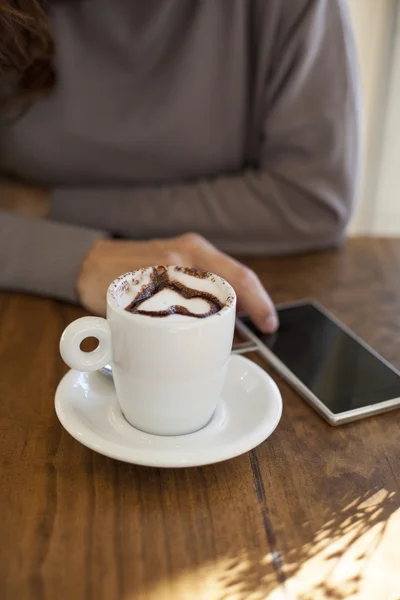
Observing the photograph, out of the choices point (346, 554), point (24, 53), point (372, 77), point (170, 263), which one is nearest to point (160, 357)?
point (346, 554)

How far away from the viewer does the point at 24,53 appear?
78cm

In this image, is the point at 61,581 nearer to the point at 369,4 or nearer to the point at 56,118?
the point at 56,118

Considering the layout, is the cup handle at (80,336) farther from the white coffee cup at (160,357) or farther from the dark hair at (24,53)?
the dark hair at (24,53)

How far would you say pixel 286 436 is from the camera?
530mm

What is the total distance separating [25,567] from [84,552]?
39 mm

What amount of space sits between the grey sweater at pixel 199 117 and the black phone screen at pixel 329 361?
0.84 feet

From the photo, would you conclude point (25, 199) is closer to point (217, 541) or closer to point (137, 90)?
point (137, 90)

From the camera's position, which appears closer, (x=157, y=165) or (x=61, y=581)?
(x=61, y=581)

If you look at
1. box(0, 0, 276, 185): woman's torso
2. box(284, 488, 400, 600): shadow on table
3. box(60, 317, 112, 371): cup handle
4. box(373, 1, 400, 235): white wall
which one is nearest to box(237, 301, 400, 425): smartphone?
box(284, 488, 400, 600): shadow on table

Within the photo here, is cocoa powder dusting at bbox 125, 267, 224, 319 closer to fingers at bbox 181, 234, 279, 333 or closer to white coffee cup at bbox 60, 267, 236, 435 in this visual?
white coffee cup at bbox 60, 267, 236, 435

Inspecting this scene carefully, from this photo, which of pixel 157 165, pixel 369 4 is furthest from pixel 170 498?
pixel 369 4

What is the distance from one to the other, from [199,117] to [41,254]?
1.26 feet

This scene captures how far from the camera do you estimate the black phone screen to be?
0.58 metres

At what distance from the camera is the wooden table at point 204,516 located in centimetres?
39
